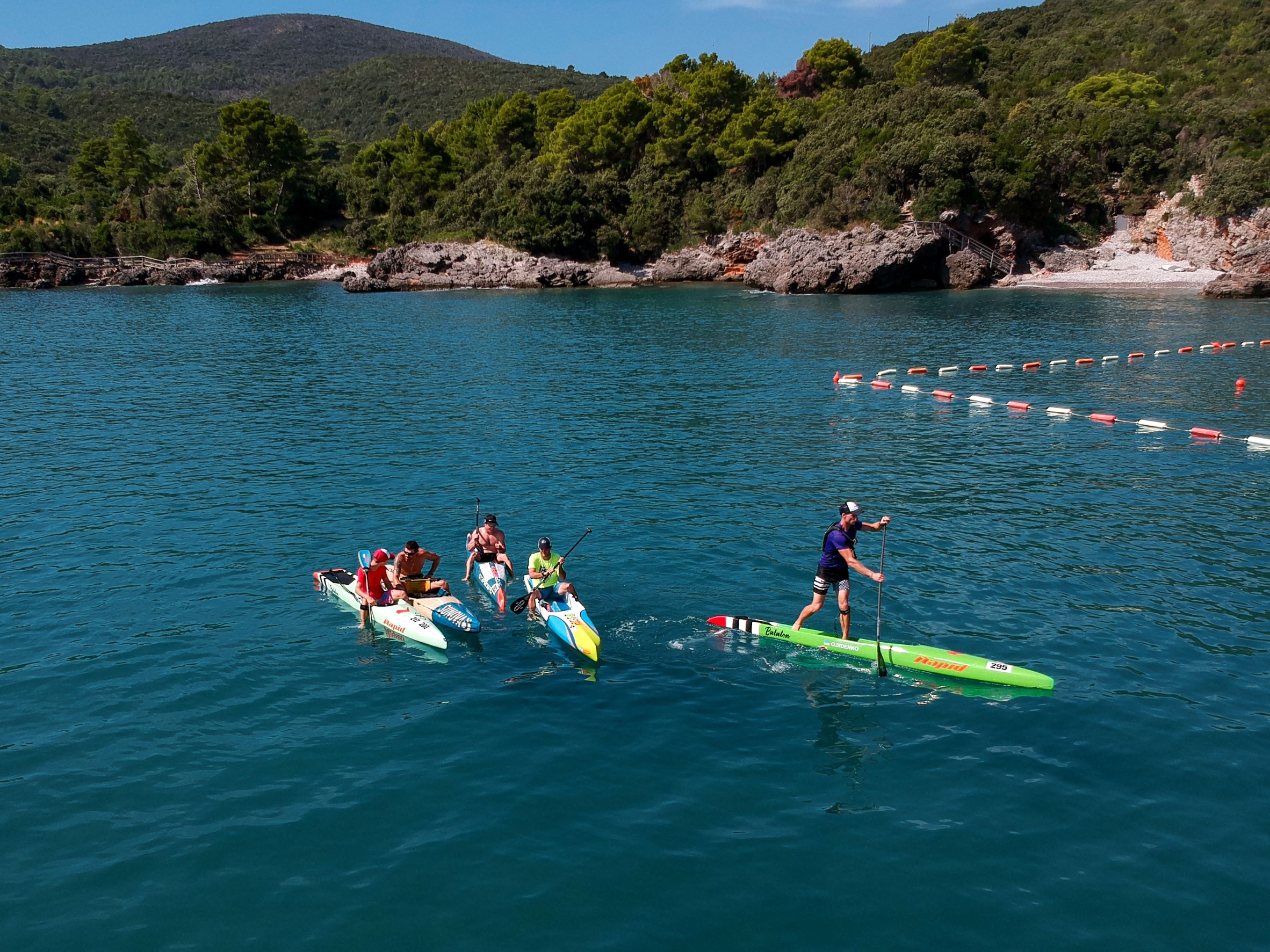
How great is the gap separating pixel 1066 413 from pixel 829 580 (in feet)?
76.8

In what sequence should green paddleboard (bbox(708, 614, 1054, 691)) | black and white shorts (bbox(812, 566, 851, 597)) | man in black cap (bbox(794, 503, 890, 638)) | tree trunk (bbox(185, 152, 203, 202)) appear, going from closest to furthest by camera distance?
green paddleboard (bbox(708, 614, 1054, 691)), man in black cap (bbox(794, 503, 890, 638)), black and white shorts (bbox(812, 566, 851, 597)), tree trunk (bbox(185, 152, 203, 202))

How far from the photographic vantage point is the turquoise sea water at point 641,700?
10852 mm

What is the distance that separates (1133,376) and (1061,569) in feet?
87.7

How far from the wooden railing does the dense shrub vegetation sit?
230 cm

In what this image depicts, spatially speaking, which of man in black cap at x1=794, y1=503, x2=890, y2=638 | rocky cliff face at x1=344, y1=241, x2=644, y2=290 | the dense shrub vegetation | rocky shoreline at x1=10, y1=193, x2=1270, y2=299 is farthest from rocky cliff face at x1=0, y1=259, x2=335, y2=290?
man in black cap at x1=794, y1=503, x2=890, y2=638

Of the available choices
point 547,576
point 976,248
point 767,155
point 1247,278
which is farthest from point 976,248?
point 547,576

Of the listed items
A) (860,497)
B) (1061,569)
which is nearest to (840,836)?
(1061,569)

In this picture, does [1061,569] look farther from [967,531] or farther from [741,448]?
[741,448]

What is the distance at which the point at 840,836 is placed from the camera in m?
12.0

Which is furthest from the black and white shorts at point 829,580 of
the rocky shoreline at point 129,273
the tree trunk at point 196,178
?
the tree trunk at point 196,178

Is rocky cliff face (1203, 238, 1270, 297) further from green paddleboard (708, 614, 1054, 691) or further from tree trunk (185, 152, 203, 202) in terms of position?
tree trunk (185, 152, 203, 202)

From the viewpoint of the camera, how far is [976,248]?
82.6 metres

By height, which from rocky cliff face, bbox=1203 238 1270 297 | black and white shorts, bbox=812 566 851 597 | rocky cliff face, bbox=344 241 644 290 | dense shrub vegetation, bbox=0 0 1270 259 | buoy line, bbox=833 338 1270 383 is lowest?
black and white shorts, bbox=812 566 851 597

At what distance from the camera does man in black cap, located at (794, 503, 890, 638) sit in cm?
1653
